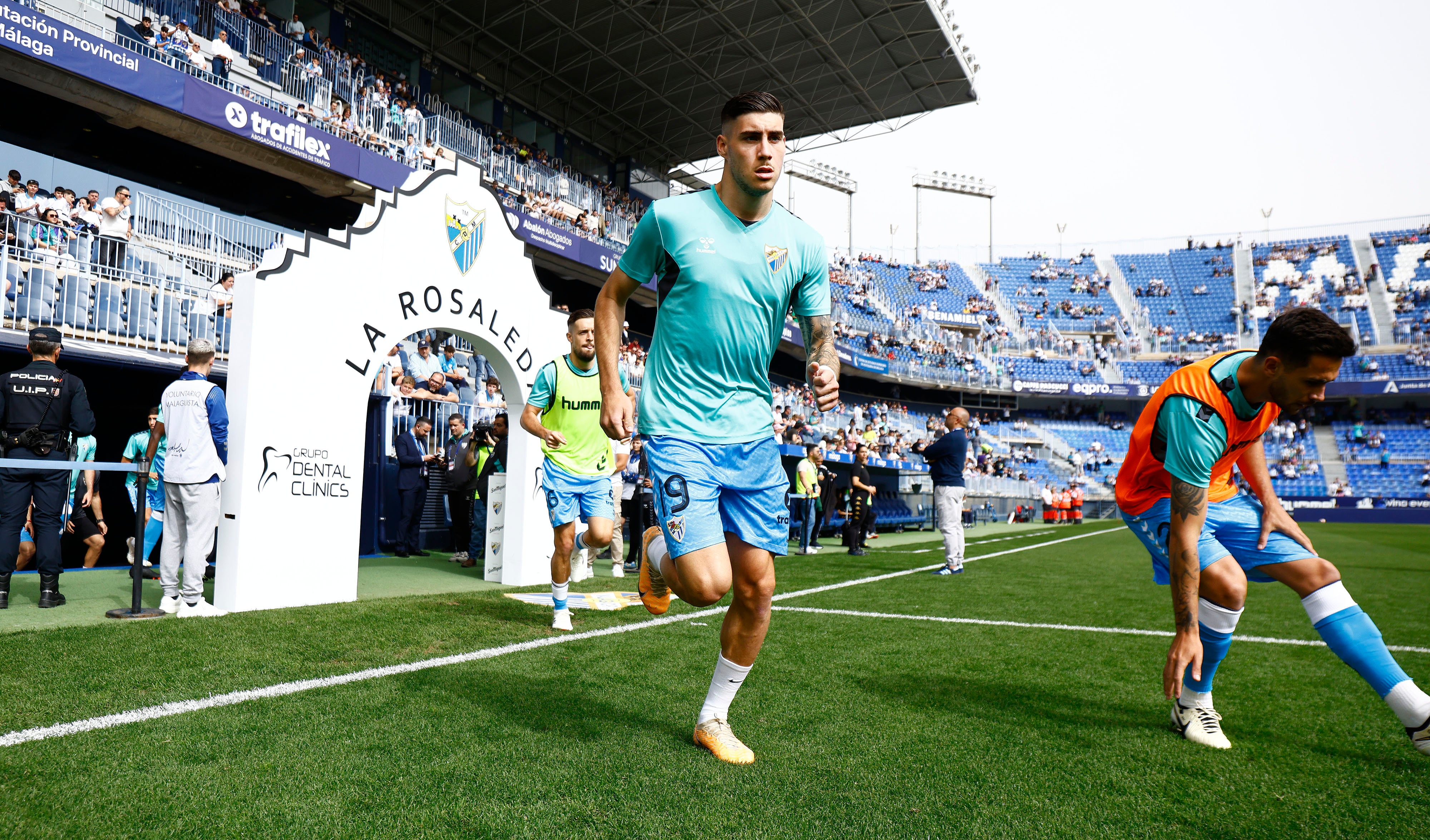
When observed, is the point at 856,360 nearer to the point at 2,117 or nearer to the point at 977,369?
the point at 977,369

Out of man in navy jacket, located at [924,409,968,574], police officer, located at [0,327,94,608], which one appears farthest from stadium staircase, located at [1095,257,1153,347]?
police officer, located at [0,327,94,608]

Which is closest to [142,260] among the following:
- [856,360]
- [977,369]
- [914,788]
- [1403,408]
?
[914,788]

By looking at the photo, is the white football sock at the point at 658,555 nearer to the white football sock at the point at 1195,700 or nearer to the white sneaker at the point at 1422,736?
the white football sock at the point at 1195,700

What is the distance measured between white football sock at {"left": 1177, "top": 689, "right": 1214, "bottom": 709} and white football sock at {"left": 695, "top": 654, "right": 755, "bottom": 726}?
1.82 metres

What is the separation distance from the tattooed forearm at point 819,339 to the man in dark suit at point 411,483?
380 inches

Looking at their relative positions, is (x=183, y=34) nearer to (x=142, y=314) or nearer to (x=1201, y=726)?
(x=142, y=314)

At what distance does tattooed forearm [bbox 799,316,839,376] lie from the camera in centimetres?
317

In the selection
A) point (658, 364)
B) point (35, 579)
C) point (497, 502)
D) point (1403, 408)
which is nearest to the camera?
point (658, 364)

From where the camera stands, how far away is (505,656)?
15.7ft

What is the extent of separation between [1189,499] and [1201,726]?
1.00 m

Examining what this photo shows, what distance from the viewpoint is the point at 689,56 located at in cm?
2553

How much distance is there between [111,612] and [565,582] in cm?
335

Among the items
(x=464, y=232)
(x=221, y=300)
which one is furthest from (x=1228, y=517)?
(x=221, y=300)

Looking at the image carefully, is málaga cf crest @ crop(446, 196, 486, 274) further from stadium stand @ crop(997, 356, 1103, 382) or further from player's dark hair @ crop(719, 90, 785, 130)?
stadium stand @ crop(997, 356, 1103, 382)
